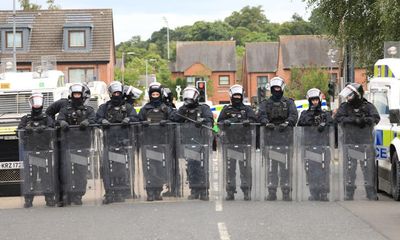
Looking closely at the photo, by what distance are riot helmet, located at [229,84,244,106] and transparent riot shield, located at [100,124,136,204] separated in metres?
1.83

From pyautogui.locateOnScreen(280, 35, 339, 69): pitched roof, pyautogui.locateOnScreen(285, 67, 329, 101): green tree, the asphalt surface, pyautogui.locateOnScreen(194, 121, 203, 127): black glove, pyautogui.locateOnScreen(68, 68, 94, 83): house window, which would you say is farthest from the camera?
pyautogui.locateOnScreen(280, 35, 339, 69): pitched roof

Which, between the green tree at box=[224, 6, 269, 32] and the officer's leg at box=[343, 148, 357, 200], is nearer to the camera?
the officer's leg at box=[343, 148, 357, 200]

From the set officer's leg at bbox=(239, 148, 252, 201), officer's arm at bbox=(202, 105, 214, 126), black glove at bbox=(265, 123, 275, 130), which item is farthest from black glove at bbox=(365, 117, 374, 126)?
officer's arm at bbox=(202, 105, 214, 126)

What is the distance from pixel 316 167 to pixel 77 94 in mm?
4352

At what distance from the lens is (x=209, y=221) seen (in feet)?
38.3

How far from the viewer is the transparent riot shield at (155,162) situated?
14.5 metres

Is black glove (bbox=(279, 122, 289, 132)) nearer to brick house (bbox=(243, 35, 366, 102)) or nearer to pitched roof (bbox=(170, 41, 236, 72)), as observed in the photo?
brick house (bbox=(243, 35, 366, 102))

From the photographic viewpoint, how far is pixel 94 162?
47.3 ft

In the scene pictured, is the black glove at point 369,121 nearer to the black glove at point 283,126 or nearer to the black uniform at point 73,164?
the black glove at point 283,126

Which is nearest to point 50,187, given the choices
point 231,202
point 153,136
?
point 153,136

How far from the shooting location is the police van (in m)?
14.4

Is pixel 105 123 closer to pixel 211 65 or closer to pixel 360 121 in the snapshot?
pixel 360 121

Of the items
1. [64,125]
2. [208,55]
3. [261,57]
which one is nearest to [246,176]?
[64,125]

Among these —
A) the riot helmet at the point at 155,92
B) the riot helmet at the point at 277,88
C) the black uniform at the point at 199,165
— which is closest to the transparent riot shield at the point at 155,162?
the black uniform at the point at 199,165
